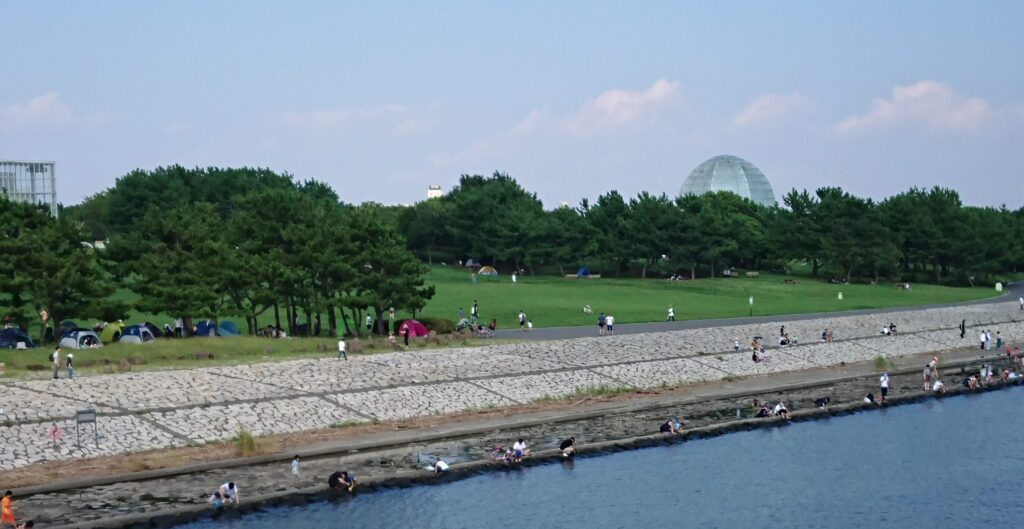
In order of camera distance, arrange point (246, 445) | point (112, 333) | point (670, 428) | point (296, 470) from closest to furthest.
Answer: point (296, 470) → point (246, 445) → point (670, 428) → point (112, 333)

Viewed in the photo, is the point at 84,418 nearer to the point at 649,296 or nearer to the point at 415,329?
the point at 415,329

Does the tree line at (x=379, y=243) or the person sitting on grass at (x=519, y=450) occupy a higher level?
the tree line at (x=379, y=243)

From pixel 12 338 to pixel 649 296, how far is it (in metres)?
53.9

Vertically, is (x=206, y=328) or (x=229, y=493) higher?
(x=206, y=328)

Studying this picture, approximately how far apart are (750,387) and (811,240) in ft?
226

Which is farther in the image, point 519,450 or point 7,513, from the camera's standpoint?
point 519,450

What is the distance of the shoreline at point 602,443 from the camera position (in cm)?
3600

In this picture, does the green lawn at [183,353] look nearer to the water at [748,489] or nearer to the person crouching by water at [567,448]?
the person crouching by water at [567,448]

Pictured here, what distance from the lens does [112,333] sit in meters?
63.6

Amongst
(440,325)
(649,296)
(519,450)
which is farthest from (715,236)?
(519,450)

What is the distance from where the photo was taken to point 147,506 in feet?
121

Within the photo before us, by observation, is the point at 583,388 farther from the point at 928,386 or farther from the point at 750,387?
the point at 928,386

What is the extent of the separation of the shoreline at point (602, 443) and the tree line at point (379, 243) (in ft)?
61.1

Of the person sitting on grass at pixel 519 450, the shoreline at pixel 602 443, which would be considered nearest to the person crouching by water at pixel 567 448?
the shoreline at pixel 602 443
